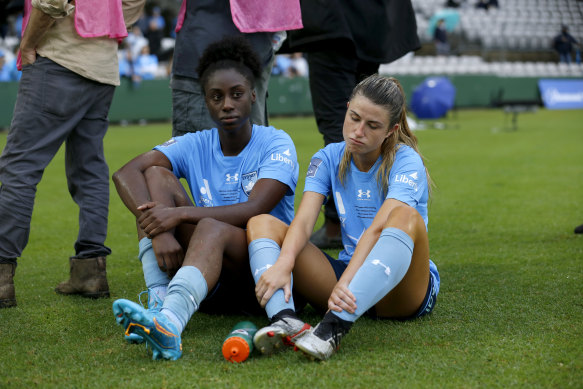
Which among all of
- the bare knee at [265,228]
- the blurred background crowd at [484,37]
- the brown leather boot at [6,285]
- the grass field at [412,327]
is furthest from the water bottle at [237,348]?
the blurred background crowd at [484,37]

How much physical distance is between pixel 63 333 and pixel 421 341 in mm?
1435

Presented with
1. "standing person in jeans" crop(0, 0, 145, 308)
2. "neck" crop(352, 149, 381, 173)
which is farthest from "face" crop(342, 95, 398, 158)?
"standing person in jeans" crop(0, 0, 145, 308)

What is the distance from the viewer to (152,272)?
2.76 metres

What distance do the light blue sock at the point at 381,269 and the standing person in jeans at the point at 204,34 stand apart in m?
1.25

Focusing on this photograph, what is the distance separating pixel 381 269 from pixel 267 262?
0.44 metres

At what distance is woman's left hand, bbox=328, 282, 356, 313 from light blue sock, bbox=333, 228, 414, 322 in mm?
18

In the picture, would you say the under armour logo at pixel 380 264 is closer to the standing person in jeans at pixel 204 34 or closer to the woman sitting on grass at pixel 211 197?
the woman sitting on grass at pixel 211 197

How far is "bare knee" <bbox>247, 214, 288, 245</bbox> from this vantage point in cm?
265

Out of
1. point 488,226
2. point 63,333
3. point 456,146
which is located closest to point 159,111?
point 456,146

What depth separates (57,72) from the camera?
328 cm

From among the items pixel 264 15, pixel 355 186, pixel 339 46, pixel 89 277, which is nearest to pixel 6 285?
pixel 89 277

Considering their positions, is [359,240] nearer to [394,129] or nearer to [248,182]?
[394,129]

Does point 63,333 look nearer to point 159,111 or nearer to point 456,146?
point 456,146

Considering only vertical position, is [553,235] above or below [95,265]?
below
